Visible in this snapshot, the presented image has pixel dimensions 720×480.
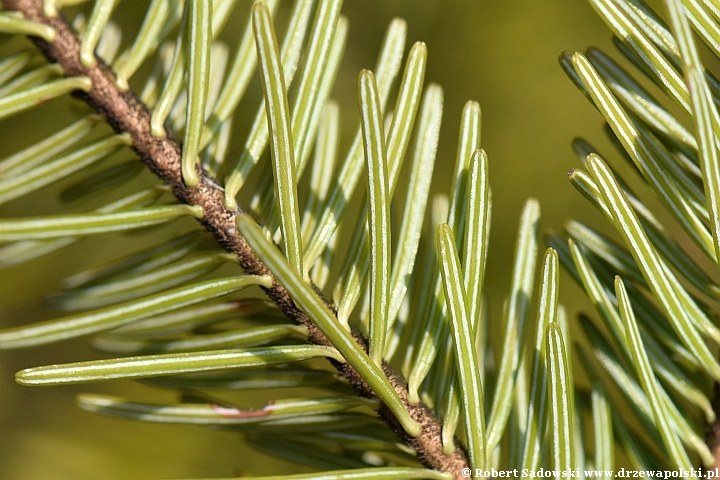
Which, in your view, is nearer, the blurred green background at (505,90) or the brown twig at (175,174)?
the brown twig at (175,174)

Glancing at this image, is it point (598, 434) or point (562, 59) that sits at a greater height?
point (562, 59)

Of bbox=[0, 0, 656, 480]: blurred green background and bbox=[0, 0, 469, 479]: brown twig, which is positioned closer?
bbox=[0, 0, 469, 479]: brown twig

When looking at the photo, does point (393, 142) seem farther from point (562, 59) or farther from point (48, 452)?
point (48, 452)

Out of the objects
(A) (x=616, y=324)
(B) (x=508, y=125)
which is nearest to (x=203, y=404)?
(A) (x=616, y=324)

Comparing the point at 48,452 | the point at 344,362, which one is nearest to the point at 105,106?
the point at 344,362

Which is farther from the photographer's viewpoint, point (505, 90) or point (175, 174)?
point (505, 90)

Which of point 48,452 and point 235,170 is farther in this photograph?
point 48,452

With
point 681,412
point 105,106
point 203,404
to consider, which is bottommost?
point 681,412
